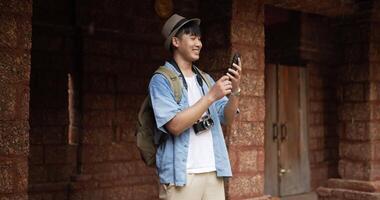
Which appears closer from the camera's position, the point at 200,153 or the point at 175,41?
the point at 200,153

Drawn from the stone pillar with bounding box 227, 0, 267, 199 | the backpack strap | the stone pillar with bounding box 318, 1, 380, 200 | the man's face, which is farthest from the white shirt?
the stone pillar with bounding box 318, 1, 380, 200

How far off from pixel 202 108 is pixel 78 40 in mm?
4107

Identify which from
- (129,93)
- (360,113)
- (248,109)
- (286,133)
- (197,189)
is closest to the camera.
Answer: (197,189)

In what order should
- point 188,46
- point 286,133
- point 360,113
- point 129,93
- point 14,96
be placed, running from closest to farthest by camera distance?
point 188,46
point 14,96
point 360,113
point 129,93
point 286,133

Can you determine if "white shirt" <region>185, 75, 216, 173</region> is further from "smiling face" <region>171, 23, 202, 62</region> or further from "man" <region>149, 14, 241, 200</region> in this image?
"smiling face" <region>171, 23, 202, 62</region>

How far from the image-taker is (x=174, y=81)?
3117 mm

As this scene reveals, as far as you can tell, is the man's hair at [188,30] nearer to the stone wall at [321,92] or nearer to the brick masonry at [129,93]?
the brick masonry at [129,93]

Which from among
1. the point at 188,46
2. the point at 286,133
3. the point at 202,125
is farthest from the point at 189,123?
the point at 286,133

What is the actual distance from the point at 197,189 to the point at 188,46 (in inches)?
33.4

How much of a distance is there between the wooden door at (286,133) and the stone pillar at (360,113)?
1.69 m

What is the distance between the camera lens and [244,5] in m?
5.39

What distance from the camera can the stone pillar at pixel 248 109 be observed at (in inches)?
207

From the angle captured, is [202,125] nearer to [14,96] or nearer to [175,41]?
[175,41]

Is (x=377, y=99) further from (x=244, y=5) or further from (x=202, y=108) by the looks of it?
(x=202, y=108)
